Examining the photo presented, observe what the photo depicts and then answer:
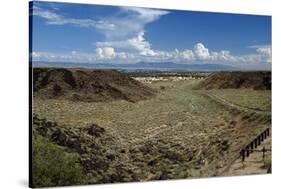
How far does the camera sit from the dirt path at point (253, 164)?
9773 millimetres

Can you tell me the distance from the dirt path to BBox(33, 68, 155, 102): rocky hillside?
65.0 inches

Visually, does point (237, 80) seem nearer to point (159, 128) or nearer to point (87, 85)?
point (159, 128)

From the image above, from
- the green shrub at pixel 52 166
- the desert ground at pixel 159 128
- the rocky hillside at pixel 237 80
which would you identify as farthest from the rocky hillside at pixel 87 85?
the rocky hillside at pixel 237 80

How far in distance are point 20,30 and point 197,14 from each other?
98.5 inches

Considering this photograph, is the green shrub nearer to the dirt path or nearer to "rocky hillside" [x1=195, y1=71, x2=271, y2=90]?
"rocky hillside" [x1=195, y1=71, x2=271, y2=90]

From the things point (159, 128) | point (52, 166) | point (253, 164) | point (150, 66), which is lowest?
point (253, 164)

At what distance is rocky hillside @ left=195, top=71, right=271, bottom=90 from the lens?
9.70 metres

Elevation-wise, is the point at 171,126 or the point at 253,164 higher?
the point at 171,126

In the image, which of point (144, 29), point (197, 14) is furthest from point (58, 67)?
point (197, 14)

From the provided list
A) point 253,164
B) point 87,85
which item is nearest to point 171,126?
point 87,85

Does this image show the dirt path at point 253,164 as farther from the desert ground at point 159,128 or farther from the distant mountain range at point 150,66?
the distant mountain range at point 150,66

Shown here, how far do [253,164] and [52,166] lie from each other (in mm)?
3044

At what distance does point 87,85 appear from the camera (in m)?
8.83

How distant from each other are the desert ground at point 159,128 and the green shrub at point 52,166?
6 centimetres
